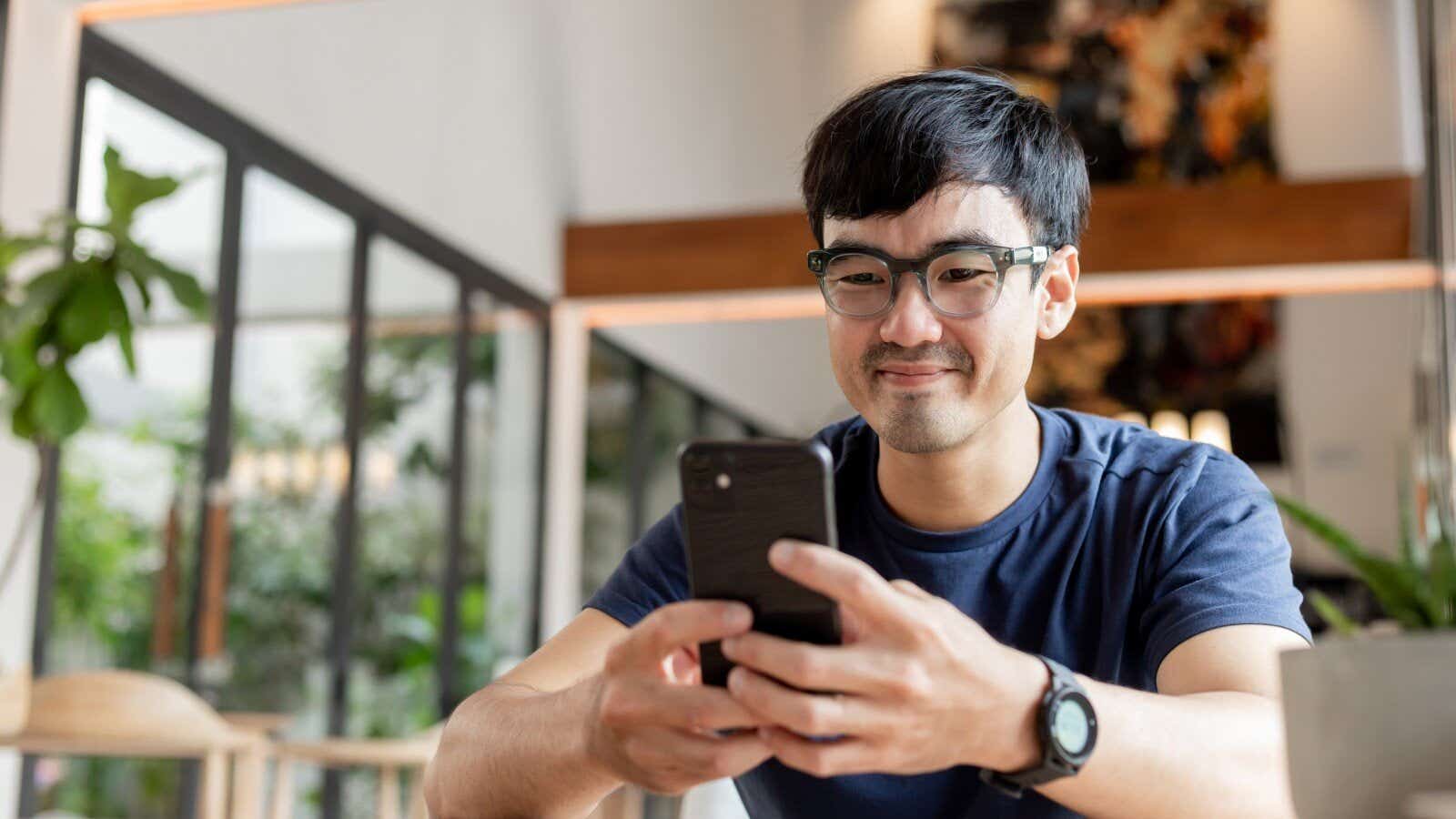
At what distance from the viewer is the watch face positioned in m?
0.73

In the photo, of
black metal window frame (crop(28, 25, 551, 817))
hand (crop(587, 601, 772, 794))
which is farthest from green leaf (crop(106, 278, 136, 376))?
hand (crop(587, 601, 772, 794))

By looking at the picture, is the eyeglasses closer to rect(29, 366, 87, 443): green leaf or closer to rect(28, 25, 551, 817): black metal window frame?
rect(29, 366, 87, 443): green leaf

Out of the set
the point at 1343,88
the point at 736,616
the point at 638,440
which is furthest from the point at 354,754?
the point at 1343,88

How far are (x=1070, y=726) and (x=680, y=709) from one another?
21 cm

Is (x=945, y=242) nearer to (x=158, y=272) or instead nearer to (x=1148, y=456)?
(x=1148, y=456)

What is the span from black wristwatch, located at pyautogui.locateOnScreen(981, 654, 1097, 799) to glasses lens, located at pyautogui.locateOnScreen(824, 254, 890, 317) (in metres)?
0.45

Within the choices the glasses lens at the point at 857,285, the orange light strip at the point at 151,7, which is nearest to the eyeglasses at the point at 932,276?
the glasses lens at the point at 857,285

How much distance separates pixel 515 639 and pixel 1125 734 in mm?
5598

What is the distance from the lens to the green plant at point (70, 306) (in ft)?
8.65

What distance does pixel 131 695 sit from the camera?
2.45 metres

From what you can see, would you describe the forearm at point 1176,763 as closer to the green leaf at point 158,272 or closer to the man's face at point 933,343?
the man's face at point 933,343

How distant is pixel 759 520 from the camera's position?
733 mm

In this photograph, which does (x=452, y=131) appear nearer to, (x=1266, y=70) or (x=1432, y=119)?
(x=1432, y=119)

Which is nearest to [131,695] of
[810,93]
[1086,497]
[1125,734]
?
[1086,497]
